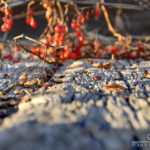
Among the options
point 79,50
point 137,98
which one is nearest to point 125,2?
point 79,50

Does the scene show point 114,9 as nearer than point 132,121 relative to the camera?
No

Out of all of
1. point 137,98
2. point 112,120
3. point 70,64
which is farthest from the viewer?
point 70,64

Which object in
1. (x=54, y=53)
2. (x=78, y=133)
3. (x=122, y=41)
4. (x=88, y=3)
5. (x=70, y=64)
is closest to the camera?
(x=78, y=133)

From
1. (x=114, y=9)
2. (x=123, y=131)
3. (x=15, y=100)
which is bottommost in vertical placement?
(x=123, y=131)

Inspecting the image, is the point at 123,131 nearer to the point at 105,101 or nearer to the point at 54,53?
the point at 105,101

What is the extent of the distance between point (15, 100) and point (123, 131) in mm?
977

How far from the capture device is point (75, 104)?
1246 millimetres

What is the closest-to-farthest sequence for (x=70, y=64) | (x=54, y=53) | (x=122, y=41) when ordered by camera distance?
(x=70, y=64) < (x=54, y=53) < (x=122, y=41)

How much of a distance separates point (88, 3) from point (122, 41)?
120 cm

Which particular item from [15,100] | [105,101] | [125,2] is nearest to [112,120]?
[105,101]

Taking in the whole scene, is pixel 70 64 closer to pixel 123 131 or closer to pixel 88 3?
pixel 123 131

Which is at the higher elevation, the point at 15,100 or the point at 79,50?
the point at 79,50

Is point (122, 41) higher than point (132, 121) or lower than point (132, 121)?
higher

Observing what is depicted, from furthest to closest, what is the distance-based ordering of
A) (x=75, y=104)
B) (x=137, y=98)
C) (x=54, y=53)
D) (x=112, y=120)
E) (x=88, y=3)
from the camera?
1. (x=88, y=3)
2. (x=54, y=53)
3. (x=137, y=98)
4. (x=75, y=104)
5. (x=112, y=120)
